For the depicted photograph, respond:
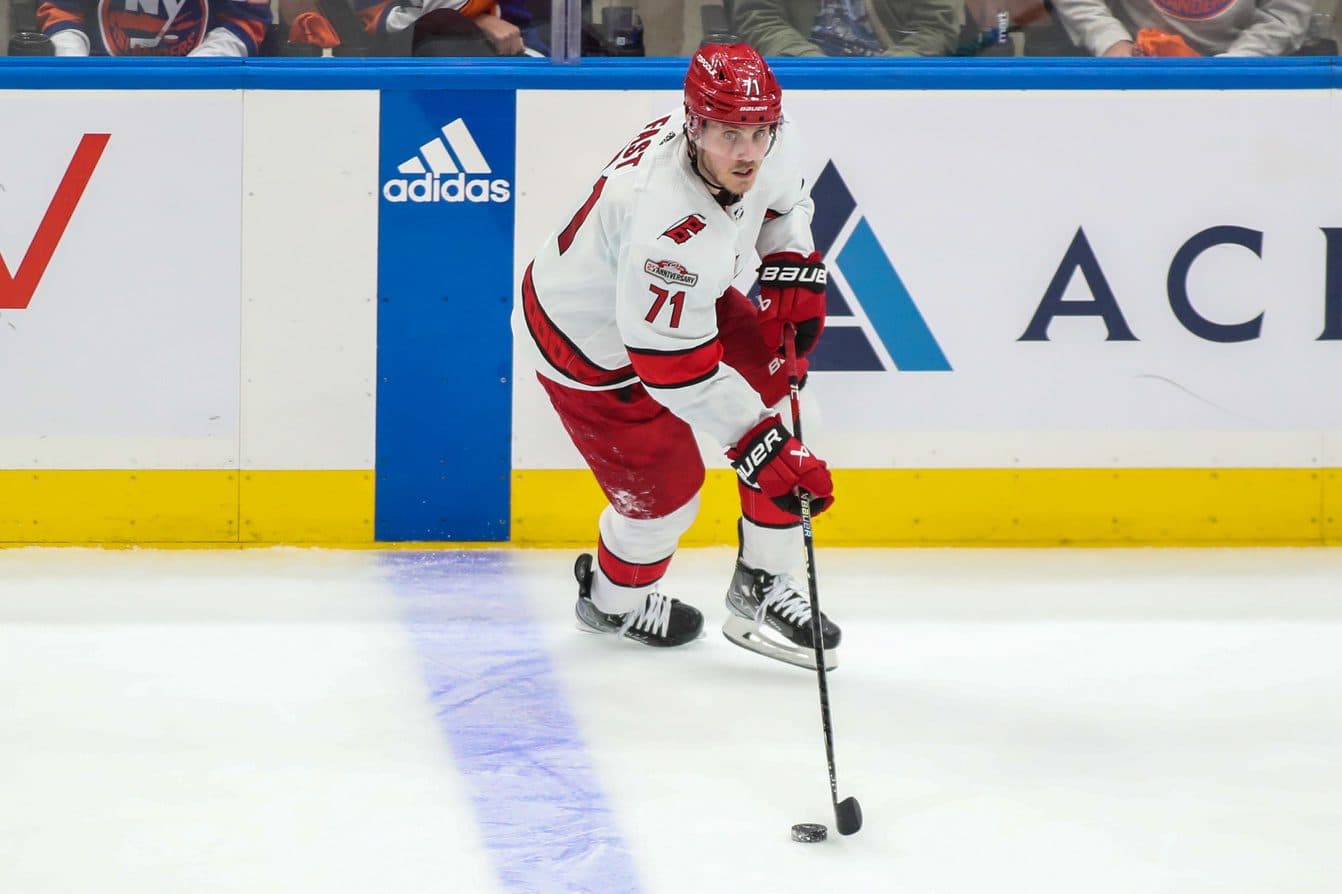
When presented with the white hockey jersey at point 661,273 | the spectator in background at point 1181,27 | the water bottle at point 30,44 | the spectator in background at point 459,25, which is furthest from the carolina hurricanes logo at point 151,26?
the spectator in background at point 1181,27

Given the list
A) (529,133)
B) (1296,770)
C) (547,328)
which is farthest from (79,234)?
(1296,770)

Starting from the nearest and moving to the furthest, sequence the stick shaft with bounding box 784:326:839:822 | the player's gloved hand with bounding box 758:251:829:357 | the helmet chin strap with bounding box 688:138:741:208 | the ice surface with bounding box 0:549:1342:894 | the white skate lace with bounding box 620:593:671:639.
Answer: the ice surface with bounding box 0:549:1342:894
the stick shaft with bounding box 784:326:839:822
the helmet chin strap with bounding box 688:138:741:208
the player's gloved hand with bounding box 758:251:829:357
the white skate lace with bounding box 620:593:671:639

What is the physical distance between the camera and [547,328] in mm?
2959

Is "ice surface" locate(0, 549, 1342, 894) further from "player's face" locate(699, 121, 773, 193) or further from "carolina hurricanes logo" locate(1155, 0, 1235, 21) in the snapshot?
"carolina hurricanes logo" locate(1155, 0, 1235, 21)

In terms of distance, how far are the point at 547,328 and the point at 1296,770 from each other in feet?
4.94

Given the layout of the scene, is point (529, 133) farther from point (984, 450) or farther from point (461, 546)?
point (984, 450)

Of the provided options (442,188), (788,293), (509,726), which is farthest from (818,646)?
(442,188)

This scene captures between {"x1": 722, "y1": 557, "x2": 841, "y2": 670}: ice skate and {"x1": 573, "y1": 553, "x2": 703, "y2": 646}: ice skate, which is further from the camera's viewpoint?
{"x1": 573, "y1": 553, "x2": 703, "y2": 646}: ice skate

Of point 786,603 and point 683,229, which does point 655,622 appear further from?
point 683,229

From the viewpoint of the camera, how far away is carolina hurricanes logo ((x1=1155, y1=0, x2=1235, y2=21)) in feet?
13.3

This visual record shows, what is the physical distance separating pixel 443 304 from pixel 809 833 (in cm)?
220

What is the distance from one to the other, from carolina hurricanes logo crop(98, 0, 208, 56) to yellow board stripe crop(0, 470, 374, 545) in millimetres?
1067

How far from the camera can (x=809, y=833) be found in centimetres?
210

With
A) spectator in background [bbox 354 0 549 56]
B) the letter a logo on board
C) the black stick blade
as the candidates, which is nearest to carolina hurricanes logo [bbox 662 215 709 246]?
the black stick blade
